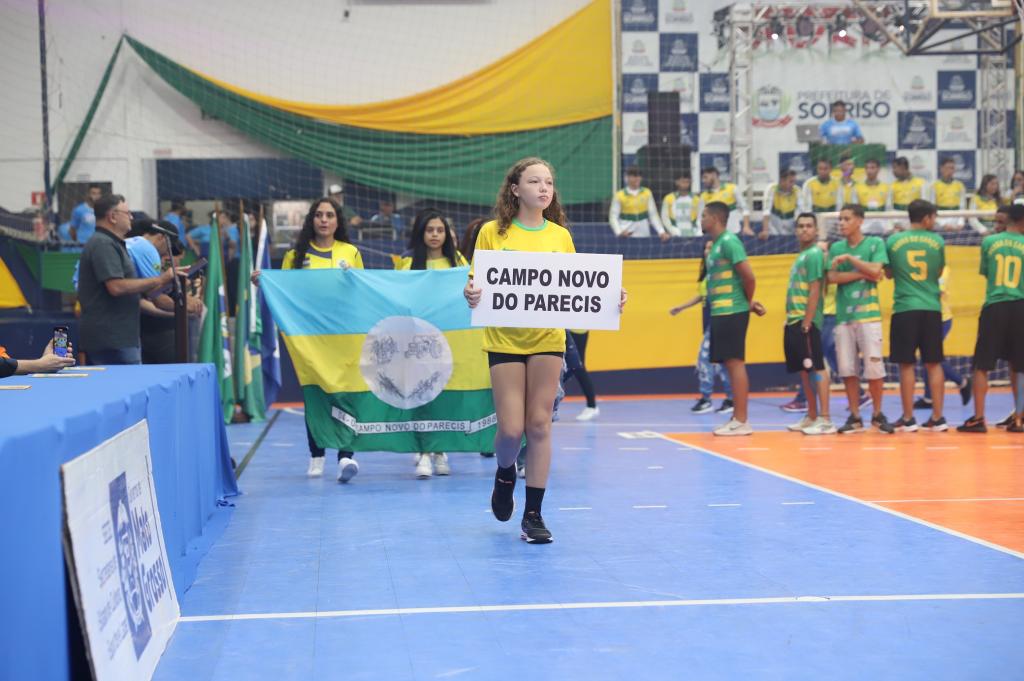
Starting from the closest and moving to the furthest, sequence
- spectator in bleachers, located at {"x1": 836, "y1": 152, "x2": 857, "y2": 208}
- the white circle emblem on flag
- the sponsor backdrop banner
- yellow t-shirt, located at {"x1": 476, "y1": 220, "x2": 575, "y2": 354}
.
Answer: yellow t-shirt, located at {"x1": 476, "y1": 220, "x2": 575, "y2": 354}, the white circle emblem on flag, spectator in bleachers, located at {"x1": 836, "y1": 152, "x2": 857, "y2": 208}, the sponsor backdrop banner

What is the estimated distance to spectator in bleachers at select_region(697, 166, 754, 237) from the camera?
567 inches

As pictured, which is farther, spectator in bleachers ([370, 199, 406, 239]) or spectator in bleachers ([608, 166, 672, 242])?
→ spectator in bleachers ([370, 199, 406, 239])

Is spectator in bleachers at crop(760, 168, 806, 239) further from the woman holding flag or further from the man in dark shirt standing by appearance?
the woman holding flag

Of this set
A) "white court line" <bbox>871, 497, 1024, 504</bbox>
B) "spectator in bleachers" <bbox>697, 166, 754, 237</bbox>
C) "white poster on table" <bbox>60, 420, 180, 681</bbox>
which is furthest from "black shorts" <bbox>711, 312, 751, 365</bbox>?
"white poster on table" <bbox>60, 420, 180, 681</bbox>

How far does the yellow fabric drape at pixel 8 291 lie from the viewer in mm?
11430

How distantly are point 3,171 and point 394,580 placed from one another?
1380 cm

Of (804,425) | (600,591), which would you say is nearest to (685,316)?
(804,425)

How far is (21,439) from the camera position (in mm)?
2223

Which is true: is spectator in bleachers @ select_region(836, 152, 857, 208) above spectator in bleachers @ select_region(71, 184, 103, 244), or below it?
above

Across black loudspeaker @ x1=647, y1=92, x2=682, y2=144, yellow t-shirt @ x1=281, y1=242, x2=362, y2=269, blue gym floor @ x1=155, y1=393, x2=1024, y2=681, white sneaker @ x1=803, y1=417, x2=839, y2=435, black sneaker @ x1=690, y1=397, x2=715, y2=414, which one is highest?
black loudspeaker @ x1=647, y1=92, x2=682, y2=144

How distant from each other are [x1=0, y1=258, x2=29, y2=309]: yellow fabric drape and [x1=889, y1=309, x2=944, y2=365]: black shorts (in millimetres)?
8396

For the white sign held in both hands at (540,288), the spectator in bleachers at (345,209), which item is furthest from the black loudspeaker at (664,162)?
the white sign held in both hands at (540,288)

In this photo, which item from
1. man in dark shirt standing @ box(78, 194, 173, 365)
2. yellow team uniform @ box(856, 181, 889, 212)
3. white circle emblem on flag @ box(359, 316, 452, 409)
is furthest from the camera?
yellow team uniform @ box(856, 181, 889, 212)

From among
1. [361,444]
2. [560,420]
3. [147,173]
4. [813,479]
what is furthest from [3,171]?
[813,479]
